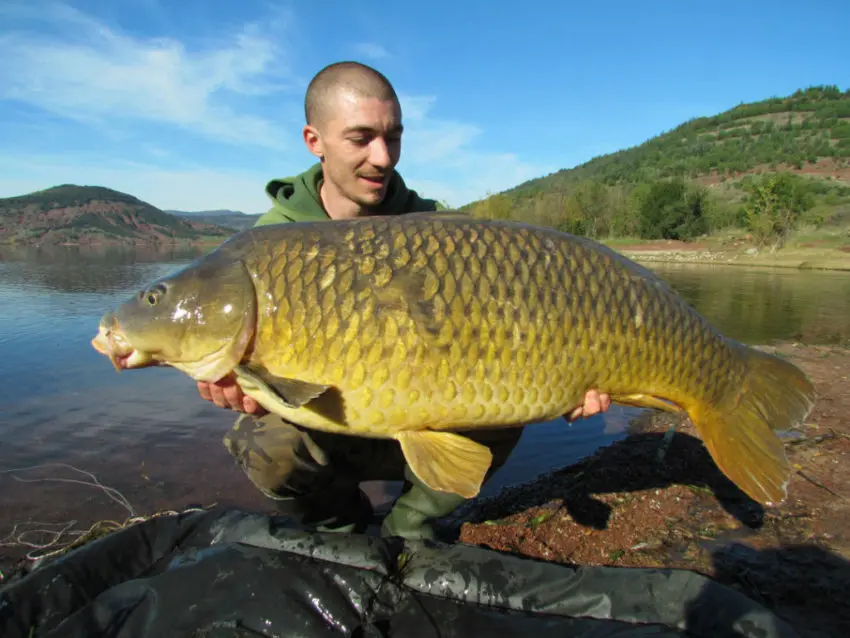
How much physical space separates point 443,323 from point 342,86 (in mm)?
1206

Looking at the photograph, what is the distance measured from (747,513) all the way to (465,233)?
5.65 ft

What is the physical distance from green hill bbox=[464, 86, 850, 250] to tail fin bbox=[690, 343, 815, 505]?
2271cm

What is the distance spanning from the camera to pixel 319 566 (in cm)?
137

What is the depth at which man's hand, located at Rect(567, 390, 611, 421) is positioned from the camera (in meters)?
1.62

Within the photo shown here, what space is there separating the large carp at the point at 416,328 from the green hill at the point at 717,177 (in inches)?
902

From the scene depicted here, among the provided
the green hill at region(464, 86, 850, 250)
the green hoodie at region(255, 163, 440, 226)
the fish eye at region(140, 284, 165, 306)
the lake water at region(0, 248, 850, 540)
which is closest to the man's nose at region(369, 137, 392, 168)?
the green hoodie at region(255, 163, 440, 226)

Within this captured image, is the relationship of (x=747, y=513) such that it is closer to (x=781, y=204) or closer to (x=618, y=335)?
(x=618, y=335)

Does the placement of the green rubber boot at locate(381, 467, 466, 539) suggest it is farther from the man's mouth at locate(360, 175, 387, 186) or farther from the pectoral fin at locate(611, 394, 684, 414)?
the man's mouth at locate(360, 175, 387, 186)

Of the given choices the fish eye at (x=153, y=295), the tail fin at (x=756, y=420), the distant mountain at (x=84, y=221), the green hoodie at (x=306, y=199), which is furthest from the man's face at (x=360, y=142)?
the distant mountain at (x=84, y=221)

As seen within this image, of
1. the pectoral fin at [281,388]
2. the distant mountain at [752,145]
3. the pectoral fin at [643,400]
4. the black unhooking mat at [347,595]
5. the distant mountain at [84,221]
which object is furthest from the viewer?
the distant mountain at [752,145]

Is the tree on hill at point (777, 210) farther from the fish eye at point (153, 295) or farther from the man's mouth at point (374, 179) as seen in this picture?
the fish eye at point (153, 295)

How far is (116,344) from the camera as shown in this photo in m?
1.55

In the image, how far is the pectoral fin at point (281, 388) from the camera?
4.42 ft

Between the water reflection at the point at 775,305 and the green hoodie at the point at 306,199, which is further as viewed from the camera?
the water reflection at the point at 775,305
